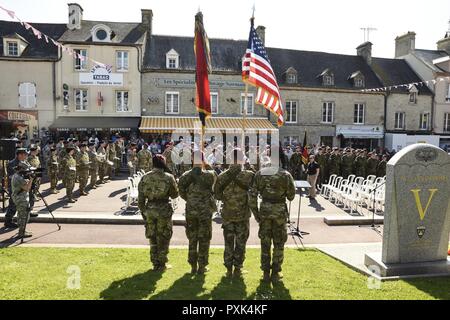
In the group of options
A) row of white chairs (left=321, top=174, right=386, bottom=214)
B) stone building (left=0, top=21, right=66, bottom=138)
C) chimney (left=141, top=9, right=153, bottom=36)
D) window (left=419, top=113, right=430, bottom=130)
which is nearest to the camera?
row of white chairs (left=321, top=174, right=386, bottom=214)

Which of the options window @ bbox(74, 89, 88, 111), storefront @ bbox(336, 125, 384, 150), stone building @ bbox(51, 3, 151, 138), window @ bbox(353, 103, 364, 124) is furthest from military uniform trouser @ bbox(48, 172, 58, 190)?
window @ bbox(353, 103, 364, 124)

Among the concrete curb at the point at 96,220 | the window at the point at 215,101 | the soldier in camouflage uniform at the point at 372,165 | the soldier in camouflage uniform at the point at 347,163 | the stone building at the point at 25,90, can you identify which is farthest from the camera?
the window at the point at 215,101

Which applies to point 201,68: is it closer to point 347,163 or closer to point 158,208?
Answer: point 158,208

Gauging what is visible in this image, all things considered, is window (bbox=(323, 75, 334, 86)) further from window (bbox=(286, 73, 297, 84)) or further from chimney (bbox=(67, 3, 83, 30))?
chimney (bbox=(67, 3, 83, 30))

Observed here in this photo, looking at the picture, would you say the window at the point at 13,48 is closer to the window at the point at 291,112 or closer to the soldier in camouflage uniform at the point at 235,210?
the window at the point at 291,112

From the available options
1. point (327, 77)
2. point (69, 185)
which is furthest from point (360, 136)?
point (69, 185)

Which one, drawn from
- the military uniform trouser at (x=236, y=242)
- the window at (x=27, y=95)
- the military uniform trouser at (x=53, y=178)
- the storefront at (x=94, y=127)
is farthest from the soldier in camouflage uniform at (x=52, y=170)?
the window at (x=27, y=95)

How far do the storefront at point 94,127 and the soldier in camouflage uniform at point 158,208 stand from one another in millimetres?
19353

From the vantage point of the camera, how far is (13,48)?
84.7ft

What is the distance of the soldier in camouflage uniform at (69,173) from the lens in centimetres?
1219

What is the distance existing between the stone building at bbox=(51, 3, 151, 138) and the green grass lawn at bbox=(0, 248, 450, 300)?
63.7ft

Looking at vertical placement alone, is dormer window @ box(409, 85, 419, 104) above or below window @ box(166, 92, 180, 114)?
above

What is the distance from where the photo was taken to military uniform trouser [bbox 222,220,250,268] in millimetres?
6172
